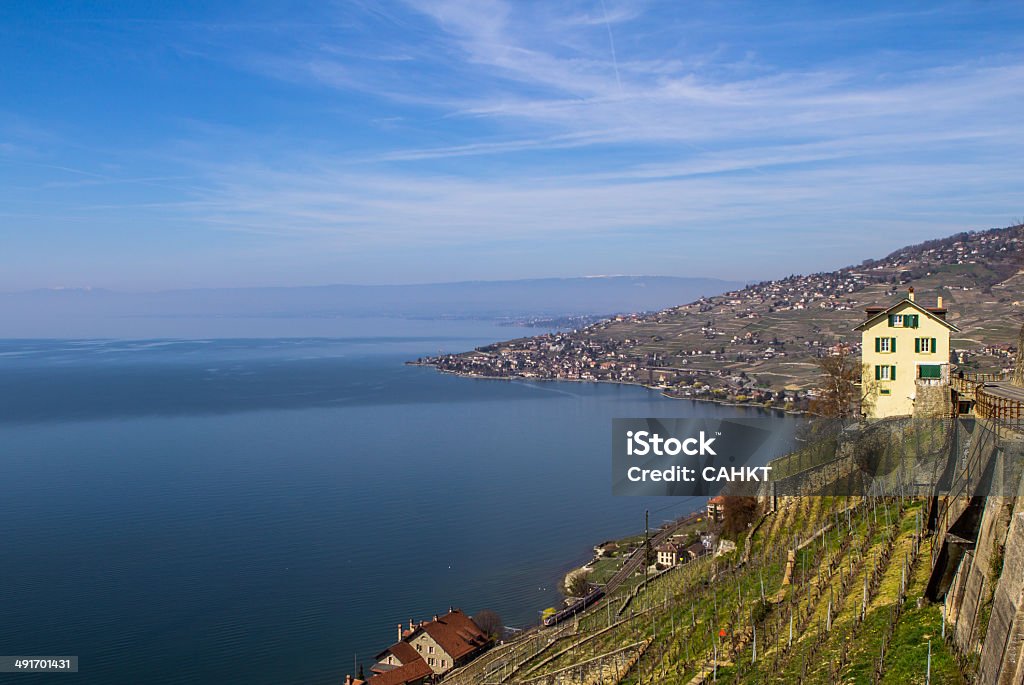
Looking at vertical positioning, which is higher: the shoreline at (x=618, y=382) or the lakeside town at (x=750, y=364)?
the lakeside town at (x=750, y=364)

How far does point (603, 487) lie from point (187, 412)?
36.7 meters

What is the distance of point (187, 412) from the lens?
6103cm

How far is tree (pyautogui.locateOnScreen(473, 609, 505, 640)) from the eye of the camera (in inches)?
792

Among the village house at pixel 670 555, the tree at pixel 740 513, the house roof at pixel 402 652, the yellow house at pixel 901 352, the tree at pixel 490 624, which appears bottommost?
the tree at pixel 490 624

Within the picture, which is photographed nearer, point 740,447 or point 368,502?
point 740,447

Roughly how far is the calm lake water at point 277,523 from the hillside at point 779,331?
16.3 meters

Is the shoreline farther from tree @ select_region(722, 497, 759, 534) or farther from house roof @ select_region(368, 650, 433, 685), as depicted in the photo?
house roof @ select_region(368, 650, 433, 685)

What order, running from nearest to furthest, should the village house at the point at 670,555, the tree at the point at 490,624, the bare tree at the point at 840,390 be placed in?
1. the bare tree at the point at 840,390
2. the tree at the point at 490,624
3. the village house at the point at 670,555

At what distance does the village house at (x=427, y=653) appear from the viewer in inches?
689

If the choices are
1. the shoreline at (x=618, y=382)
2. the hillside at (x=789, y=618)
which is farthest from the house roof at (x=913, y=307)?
the shoreline at (x=618, y=382)

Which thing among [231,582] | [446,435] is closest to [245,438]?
[446,435]

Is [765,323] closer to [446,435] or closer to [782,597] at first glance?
[446,435]

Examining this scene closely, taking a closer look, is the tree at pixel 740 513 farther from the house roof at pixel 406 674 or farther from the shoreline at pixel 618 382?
the shoreline at pixel 618 382

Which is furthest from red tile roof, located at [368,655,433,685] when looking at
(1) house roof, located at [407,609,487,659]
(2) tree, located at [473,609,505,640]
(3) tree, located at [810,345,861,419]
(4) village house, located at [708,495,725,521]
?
(3) tree, located at [810,345,861,419]
